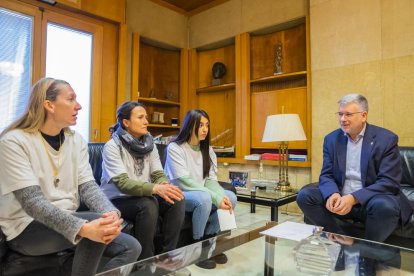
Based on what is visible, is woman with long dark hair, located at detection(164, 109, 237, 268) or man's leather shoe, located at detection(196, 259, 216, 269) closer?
man's leather shoe, located at detection(196, 259, 216, 269)

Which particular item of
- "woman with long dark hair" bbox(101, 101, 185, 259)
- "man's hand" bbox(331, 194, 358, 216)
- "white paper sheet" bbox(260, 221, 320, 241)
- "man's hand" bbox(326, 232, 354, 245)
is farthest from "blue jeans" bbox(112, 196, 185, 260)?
"man's hand" bbox(331, 194, 358, 216)

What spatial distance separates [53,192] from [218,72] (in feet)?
10.2

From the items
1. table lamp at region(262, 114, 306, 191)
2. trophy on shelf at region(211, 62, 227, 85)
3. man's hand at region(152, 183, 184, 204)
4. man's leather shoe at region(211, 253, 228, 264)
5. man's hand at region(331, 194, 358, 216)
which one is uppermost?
trophy on shelf at region(211, 62, 227, 85)

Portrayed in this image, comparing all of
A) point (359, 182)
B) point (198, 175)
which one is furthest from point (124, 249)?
point (359, 182)

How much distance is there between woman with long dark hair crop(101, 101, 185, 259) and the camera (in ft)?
5.02

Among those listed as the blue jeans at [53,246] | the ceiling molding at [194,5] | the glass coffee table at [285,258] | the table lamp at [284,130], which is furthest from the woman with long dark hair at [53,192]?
the ceiling molding at [194,5]

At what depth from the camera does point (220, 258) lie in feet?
4.06

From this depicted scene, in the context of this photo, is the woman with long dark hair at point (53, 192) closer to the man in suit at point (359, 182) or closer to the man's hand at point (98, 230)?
the man's hand at point (98, 230)

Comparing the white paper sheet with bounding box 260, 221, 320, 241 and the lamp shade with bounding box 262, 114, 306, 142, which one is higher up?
the lamp shade with bounding box 262, 114, 306, 142

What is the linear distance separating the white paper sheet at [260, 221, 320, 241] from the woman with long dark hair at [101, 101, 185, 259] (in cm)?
54

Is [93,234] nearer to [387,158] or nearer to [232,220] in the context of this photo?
[232,220]

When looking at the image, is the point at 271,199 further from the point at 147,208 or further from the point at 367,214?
the point at 147,208

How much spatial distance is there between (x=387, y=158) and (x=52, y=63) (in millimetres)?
3131

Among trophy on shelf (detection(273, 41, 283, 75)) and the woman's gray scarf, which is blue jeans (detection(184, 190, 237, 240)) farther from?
trophy on shelf (detection(273, 41, 283, 75))
